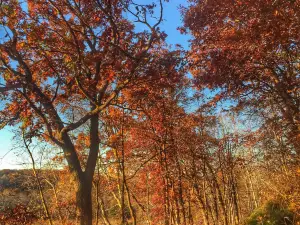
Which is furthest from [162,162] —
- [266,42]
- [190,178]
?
[266,42]

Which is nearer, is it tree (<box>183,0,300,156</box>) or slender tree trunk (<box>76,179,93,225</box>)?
tree (<box>183,0,300,156</box>)

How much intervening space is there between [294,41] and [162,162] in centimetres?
455

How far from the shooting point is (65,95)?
674 centimetres

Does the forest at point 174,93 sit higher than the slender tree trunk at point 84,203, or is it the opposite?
the forest at point 174,93

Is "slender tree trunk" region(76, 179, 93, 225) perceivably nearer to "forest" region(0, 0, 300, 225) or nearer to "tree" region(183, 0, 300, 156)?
"forest" region(0, 0, 300, 225)

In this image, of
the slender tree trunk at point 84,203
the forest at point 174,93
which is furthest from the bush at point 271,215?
the slender tree trunk at point 84,203

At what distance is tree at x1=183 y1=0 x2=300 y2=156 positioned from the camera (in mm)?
4188

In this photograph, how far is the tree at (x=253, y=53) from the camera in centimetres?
419

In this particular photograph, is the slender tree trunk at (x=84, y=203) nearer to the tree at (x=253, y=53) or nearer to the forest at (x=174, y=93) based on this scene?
the forest at (x=174, y=93)

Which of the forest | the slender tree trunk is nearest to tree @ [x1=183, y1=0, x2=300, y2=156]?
the forest

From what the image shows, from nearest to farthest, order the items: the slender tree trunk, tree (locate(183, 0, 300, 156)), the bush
Answer: tree (locate(183, 0, 300, 156))
the slender tree trunk
the bush

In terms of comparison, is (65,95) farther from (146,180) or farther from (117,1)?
→ (146,180)

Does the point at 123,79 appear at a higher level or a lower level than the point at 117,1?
lower

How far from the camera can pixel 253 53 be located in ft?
16.7
